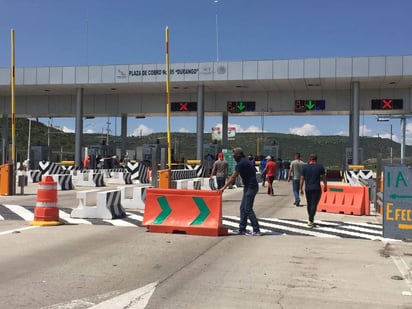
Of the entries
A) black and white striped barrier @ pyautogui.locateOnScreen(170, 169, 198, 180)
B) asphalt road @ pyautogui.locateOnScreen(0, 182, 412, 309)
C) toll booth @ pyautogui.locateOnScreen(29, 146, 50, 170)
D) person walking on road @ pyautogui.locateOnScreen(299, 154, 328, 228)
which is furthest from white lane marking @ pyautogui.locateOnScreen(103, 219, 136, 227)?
toll booth @ pyautogui.locateOnScreen(29, 146, 50, 170)

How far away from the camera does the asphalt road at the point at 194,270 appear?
5.69m

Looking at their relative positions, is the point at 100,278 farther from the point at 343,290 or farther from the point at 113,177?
the point at 113,177

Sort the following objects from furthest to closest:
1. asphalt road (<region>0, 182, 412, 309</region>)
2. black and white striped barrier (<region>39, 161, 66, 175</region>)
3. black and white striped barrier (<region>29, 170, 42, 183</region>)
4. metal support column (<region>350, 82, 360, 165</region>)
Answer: metal support column (<region>350, 82, 360, 165</region>), black and white striped barrier (<region>39, 161, 66, 175</region>), black and white striped barrier (<region>29, 170, 42, 183</region>), asphalt road (<region>0, 182, 412, 309</region>)

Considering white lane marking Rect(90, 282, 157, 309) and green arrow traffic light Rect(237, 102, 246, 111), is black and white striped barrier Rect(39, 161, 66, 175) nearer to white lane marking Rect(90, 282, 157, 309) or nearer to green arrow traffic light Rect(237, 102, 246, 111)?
green arrow traffic light Rect(237, 102, 246, 111)

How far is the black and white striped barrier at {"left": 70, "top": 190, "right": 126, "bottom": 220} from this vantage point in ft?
41.1

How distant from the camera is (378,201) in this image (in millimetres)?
15164

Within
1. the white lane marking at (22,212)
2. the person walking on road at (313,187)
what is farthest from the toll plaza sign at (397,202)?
the white lane marking at (22,212)

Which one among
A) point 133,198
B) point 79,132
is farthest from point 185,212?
point 79,132

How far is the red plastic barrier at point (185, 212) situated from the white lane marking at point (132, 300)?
4.15 meters

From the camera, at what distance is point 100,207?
12586mm

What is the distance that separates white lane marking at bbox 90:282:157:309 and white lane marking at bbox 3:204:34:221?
717 cm

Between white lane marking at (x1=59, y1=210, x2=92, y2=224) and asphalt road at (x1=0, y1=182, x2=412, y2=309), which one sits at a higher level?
asphalt road at (x1=0, y1=182, x2=412, y2=309)

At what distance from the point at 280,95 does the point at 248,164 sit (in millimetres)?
26852

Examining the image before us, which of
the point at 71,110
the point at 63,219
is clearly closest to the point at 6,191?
the point at 63,219
